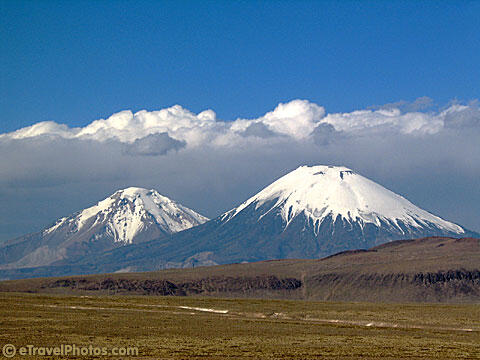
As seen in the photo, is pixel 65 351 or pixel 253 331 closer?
pixel 65 351

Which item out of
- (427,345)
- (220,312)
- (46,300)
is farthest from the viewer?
(46,300)

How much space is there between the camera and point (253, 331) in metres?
95.6

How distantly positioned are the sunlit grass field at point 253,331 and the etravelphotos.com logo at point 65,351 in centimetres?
160

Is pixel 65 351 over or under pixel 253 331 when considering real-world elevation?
over

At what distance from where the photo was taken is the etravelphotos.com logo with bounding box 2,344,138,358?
69.2m

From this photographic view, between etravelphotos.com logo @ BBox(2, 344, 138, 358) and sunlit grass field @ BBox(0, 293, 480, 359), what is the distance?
1597mm

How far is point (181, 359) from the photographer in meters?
68.7

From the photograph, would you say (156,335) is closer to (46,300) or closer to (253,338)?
(253,338)

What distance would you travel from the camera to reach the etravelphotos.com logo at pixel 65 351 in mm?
69188

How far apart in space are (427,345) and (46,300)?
93.6 meters

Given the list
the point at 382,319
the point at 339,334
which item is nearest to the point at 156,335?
the point at 339,334

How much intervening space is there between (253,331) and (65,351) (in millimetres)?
30846

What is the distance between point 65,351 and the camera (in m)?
71.6

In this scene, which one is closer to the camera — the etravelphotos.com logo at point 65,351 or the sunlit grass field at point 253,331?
the etravelphotos.com logo at point 65,351
